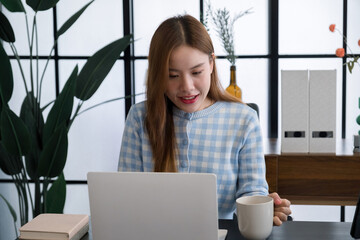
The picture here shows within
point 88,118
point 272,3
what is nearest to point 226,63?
point 272,3

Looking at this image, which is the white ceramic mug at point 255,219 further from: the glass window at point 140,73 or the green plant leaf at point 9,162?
the glass window at point 140,73

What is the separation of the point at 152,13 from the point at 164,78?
5.71ft

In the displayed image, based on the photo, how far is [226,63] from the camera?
316cm

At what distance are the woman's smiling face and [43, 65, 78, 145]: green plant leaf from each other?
80 centimetres

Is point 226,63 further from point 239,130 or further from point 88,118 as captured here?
point 239,130

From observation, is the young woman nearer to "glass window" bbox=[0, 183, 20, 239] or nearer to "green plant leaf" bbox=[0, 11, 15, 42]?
"green plant leaf" bbox=[0, 11, 15, 42]

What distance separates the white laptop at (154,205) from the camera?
1.00m

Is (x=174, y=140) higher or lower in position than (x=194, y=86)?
lower

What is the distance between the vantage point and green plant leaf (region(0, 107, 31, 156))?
82.4 inches

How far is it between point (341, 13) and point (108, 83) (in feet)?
5.21

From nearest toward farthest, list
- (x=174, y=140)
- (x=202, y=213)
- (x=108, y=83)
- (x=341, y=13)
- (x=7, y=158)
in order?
(x=202, y=213)
(x=174, y=140)
(x=7, y=158)
(x=341, y=13)
(x=108, y=83)

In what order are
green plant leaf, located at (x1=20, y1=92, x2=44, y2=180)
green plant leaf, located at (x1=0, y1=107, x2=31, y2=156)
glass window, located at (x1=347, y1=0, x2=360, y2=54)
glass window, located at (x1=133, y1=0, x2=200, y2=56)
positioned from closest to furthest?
1. green plant leaf, located at (x1=0, y1=107, x2=31, y2=156)
2. green plant leaf, located at (x1=20, y1=92, x2=44, y2=180)
3. glass window, located at (x1=347, y1=0, x2=360, y2=54)
4. glass window, located at (x1=133, y1=0, x2=200, y2=56)

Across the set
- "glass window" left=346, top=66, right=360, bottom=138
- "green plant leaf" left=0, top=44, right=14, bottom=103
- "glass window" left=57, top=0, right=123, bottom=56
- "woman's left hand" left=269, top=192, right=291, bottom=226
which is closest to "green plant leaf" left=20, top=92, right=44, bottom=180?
"green plant leaf" left=0, top=44, right=14, bottom=103

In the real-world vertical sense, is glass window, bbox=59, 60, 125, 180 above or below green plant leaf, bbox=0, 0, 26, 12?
below
